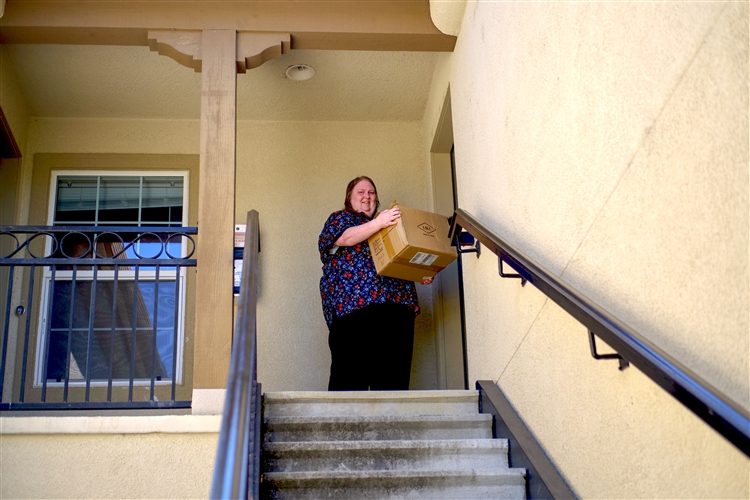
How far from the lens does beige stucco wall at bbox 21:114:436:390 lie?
4.43 meters

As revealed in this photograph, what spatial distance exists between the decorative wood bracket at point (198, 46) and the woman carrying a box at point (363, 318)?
0.92 m

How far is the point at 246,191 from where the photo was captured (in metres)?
4.69

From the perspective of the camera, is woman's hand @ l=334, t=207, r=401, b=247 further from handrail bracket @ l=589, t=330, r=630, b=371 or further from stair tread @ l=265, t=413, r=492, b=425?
handrail bracket @ l=589, t=330, r=630, b=371

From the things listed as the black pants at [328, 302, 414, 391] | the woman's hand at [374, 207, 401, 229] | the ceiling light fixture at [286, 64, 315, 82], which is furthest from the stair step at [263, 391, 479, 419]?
the ceiling light fixture at [286, 64, 315, 82]

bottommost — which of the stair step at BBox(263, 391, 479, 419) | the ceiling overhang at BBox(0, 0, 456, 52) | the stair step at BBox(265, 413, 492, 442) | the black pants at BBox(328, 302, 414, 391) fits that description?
the stair step at BBox(265, 413, 492, 442)

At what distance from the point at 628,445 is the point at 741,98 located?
2.82 ft

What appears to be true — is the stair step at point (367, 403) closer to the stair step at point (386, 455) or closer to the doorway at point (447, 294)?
the stair step at point (386, 455)

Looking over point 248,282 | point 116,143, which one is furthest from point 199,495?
point 116,143

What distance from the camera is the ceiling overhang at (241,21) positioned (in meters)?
3.47

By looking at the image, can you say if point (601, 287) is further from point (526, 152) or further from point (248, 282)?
point (248, 282)

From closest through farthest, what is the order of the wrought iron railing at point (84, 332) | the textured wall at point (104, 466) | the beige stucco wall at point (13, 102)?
the textured wall at point (104, 466)
the beige stucco wall at point (13, 102)
the wrought iron railing at point (84, 332)

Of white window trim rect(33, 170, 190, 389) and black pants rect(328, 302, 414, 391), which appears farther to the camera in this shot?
white window trim rect(33, 170, 190, 389)

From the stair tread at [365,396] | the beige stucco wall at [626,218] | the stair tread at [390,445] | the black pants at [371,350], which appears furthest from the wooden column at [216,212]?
the beige stucco wall at [626,218]

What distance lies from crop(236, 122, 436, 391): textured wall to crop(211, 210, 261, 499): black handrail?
78.1 inches
